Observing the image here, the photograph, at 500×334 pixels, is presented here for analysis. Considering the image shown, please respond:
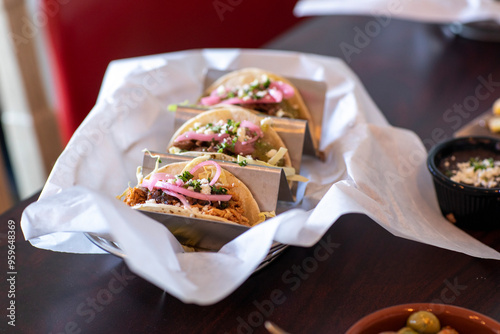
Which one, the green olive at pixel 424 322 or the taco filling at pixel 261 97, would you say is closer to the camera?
the green olive at pixel 424 322

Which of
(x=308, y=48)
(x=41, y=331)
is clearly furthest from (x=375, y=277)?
(x=308, y=48)

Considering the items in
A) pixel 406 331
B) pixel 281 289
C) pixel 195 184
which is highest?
pixel 195 184

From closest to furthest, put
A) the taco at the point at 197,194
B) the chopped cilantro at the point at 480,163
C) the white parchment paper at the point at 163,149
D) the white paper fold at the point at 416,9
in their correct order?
1. the white parchment paper at the point at 163,149
2. the taco at the point at 197,194
3. the chopped cilantro at the point at 480,163
4. the white paper fold at the point at 416,9

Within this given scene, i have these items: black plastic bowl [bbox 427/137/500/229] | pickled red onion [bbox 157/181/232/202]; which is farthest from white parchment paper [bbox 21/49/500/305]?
pickled red onion [bbox 157/181/232/202]

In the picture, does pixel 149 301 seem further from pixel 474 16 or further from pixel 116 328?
pixel 474 16

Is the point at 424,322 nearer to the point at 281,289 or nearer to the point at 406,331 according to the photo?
the point at 406,331

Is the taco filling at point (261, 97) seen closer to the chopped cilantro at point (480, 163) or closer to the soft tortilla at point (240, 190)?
the soft tortilla at point (240, 190)

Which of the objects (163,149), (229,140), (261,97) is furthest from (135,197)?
(261,97)

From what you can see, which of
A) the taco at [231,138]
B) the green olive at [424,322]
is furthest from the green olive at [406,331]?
the taco at [231,138]

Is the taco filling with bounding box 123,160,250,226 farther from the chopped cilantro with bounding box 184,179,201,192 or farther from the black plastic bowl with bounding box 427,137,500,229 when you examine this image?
the black plastic bowl with bounding box 427,137,500,229
